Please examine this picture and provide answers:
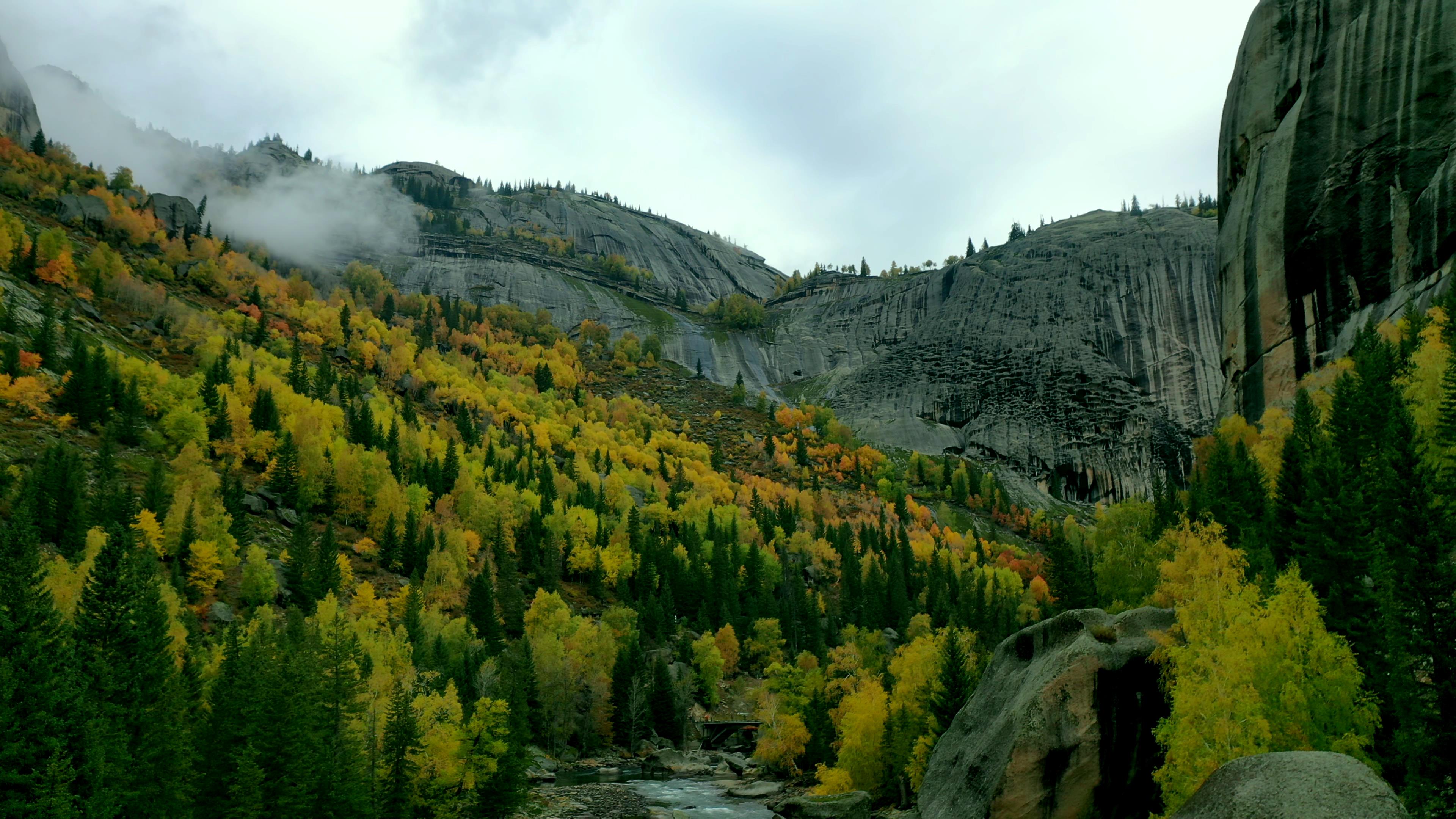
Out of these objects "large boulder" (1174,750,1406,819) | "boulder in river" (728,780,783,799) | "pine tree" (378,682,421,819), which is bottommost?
"boulder in river" (728,780,783,799)

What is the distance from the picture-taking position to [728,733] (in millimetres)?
97562

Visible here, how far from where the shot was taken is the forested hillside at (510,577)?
1128 inches

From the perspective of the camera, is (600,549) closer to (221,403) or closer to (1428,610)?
(221,403)

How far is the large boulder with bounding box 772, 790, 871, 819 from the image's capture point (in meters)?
48.3

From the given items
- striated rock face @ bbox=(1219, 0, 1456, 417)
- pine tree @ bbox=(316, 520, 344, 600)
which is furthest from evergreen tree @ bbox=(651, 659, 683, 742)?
striated rock face @ bbox=(1219, 0, 1456, 417)

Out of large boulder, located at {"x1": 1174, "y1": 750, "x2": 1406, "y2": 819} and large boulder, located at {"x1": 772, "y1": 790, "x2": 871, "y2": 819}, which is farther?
large boulder, located at {"x1": 772, "y1": 790, "x2": 871, "y2": 819}

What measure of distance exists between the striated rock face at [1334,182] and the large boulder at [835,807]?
45051 mm

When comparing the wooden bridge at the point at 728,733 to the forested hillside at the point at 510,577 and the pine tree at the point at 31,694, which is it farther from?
the pine tree at the point at 31,694

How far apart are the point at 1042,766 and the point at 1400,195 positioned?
175 feet

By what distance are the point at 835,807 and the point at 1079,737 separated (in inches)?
915

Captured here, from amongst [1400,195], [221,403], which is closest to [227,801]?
[1400,195]

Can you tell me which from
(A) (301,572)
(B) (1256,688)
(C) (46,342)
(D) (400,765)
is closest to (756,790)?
(D) (400,765)

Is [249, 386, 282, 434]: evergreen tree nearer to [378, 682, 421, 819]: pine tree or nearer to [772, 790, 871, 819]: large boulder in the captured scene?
[378, 682, 421, 819]: pine tree

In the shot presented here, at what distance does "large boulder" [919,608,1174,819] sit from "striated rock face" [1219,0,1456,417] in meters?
40.0
